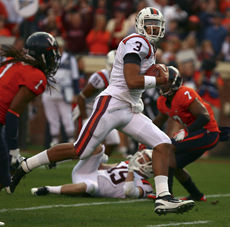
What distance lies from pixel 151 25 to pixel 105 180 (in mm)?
1902

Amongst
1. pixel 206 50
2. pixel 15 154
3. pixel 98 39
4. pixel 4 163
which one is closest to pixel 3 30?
pixel 98 39

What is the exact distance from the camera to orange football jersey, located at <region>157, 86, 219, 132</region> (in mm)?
7172

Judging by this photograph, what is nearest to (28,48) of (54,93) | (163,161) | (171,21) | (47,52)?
(47,52)

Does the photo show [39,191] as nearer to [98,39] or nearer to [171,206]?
[171,206]

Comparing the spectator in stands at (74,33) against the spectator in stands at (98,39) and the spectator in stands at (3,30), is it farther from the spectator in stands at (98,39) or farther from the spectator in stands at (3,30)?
the spectator in stands at (3,30)

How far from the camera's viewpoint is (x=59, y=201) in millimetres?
6867

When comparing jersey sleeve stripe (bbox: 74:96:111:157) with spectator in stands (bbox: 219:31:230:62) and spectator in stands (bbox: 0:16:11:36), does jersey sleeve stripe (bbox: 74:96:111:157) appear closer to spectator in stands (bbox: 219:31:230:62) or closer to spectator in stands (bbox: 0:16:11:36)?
spectator in stands (bbox: 0:16:11:36)

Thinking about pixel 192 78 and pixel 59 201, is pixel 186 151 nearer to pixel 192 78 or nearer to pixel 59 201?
pixel 59 201

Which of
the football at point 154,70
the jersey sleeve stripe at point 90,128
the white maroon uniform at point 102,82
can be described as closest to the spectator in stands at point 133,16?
the white maroon uniform at point 102,82

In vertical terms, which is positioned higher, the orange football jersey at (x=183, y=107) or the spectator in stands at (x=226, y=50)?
the spectator in stands at (x=226, y=50)

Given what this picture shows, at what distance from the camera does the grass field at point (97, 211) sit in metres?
5.66

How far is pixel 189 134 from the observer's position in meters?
7.21

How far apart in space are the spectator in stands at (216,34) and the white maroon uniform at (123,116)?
894 cm

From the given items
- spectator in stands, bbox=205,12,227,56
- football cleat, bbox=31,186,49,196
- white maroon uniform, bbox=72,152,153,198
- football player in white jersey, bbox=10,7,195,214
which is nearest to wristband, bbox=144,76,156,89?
football player in white jersey, bbox=10,7,195,214
